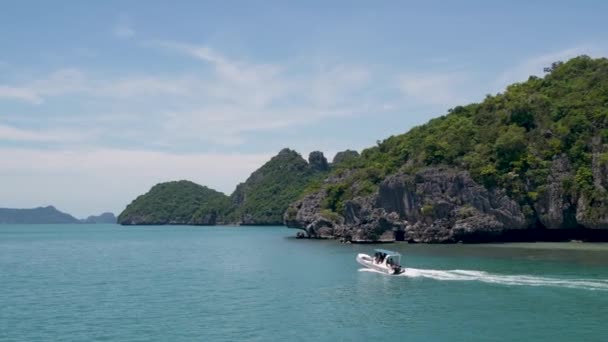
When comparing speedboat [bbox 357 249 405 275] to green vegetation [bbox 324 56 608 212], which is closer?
speedboat [bbox 357 249 405 275]

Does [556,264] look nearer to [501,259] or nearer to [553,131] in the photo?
[501,259]

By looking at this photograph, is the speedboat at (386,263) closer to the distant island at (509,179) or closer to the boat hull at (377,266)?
the boat hull at (377,266)

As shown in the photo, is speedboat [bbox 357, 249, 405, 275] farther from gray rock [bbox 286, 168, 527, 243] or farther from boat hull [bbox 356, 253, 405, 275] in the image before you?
gray rock [bbox 286, 168, 527, 243]

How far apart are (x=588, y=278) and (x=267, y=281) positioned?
2250 cm

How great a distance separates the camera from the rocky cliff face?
77.5 m

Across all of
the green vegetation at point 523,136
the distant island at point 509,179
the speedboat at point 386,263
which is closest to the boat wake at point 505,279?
the speedboat at point 386,263

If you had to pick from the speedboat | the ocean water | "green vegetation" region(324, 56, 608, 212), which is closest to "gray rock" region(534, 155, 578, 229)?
"green vegetation" region(324, 56, 608, 212)

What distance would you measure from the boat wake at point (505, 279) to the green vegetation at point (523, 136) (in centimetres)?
3576

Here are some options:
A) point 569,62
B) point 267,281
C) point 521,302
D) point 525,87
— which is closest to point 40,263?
point 267,281

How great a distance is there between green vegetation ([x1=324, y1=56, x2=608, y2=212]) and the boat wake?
3576cm

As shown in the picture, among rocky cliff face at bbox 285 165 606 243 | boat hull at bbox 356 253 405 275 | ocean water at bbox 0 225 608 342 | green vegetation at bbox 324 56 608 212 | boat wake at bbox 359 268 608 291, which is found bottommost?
ocean water at bbox 0 225 608 342

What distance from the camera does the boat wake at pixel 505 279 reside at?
39.7 meters

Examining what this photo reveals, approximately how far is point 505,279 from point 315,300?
1397cm

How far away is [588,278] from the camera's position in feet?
139
